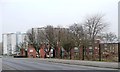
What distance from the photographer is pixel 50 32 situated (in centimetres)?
8288

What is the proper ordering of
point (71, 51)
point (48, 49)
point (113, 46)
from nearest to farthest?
1. point (113, 46)
2. point (71, 51)
3. point (48, 49)

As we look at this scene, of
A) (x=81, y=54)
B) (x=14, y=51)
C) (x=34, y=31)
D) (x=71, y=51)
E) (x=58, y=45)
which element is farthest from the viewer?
Answer: (x=14, y=51)

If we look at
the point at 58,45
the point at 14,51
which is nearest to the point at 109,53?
the point at 58,45

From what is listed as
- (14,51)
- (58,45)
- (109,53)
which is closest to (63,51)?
(58,45)

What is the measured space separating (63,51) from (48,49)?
22.8m

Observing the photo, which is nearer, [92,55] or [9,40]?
[92,55]

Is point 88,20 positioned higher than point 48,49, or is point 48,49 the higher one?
point 88,20

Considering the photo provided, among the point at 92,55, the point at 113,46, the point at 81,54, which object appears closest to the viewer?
the point at 113,46

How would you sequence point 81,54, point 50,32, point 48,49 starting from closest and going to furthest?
point 81,54 → point 50,32 → point 48,49

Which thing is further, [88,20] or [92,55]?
[88,20]

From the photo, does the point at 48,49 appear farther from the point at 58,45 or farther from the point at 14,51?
the point at 14,51

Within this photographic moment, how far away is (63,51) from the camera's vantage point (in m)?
69.5

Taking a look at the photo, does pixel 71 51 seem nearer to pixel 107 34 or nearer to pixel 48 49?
pixel 107 34

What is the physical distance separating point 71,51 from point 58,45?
15169 mm
